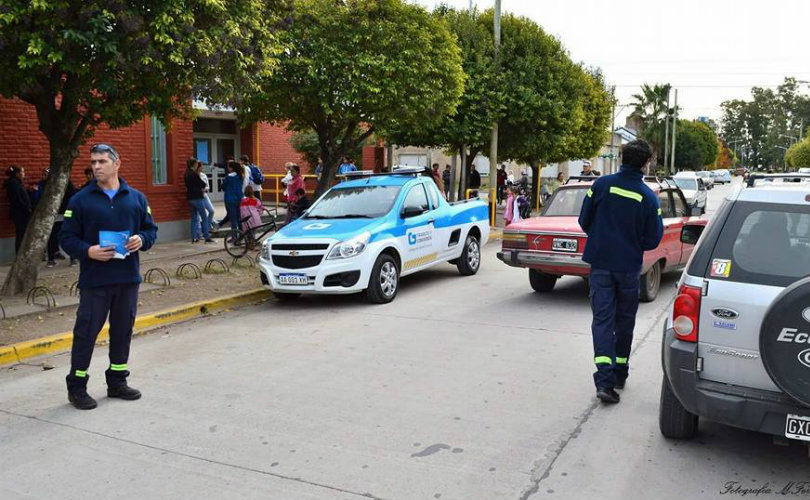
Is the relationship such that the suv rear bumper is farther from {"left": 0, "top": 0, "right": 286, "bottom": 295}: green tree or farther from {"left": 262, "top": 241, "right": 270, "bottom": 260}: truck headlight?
{"left": 0, "top": 0, "right": 286, "bottom": 295}: green tree

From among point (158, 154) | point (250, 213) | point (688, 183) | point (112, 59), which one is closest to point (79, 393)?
point (112, 59)

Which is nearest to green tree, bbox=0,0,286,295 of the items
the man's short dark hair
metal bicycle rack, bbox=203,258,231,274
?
metal bicycle rack, bbox=203,258,231,274

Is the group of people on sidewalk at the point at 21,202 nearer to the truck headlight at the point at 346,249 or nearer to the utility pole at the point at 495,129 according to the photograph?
the truck headlight at the point at 346,249

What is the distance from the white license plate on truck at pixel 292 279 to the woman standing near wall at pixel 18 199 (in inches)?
211

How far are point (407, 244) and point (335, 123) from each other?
6.99 m

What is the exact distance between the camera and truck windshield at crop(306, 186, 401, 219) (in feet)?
34.4

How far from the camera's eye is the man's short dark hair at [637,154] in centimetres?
554

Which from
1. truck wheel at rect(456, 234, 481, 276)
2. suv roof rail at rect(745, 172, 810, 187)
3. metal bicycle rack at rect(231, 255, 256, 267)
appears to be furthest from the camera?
metal bicycle rack at rect(231, 255, 256, 267)

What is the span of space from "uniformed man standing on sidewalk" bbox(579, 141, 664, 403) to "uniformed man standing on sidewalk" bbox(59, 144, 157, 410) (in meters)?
3.53

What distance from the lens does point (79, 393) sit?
5.60 metres

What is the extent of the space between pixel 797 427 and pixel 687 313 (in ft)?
2.65

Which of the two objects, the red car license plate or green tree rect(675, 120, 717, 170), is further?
green tree rect(675, 120, 717, 170)

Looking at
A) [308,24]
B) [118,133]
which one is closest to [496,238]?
[308,24]

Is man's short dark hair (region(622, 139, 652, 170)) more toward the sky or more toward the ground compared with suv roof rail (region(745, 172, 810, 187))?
more toward the sky
